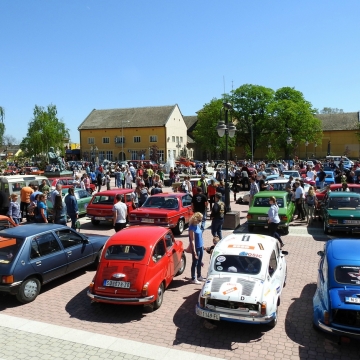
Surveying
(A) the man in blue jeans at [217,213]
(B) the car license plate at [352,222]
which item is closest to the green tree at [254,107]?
(B) the car license plate at [352,222]

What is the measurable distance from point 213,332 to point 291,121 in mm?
52989

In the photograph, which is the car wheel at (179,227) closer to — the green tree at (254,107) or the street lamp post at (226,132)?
the street lamp post at (226,132)

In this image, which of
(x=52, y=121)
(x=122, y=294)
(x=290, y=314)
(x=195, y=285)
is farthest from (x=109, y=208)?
(x=52, y=121)

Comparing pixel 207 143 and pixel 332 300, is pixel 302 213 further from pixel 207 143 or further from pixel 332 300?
pixel 207 143

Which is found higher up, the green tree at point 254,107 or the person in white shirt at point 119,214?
the green tree at point 254,107

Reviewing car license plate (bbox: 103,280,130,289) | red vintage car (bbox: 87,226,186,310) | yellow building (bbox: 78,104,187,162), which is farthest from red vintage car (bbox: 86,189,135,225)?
yellow building (bbox: 78,104,187,162)

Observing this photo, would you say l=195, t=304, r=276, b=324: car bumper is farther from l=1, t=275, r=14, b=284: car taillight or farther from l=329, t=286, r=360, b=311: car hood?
l=1, t=275, r=14, b=284: car taillight

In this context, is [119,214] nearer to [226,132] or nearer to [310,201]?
[226,132]

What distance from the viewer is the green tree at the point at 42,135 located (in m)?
59.3

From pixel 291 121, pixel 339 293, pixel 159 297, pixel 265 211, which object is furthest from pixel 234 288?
pixel 291 121

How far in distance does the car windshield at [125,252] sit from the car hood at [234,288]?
1.59 m

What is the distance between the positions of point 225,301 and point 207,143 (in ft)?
195

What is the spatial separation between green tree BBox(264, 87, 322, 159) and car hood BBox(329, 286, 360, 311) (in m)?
51.3

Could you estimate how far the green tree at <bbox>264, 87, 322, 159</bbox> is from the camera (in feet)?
185
